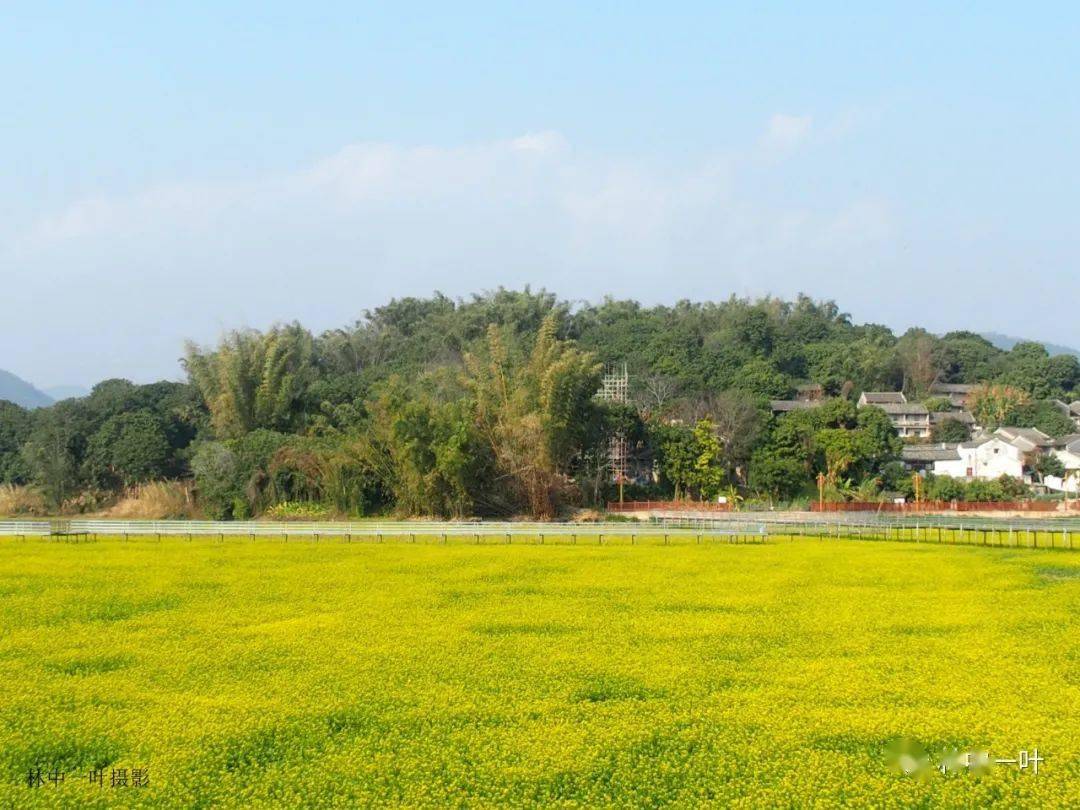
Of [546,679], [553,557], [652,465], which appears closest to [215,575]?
[553,557]

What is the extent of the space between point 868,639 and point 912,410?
2663 inches

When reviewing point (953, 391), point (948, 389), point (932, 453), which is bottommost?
point (932, 453)

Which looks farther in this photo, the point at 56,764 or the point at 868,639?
the point at 868,639

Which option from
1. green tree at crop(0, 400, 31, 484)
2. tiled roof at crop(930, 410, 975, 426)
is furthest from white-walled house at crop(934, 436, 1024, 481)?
green tree at crop(0, 400, 31, 484)

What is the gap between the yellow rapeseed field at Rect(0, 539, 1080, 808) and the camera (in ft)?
35.6

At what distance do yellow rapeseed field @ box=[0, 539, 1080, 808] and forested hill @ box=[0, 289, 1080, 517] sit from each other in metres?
25.8

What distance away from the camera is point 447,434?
50094mm

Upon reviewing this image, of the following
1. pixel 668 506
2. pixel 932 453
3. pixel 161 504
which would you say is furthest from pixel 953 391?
pixel 161 504

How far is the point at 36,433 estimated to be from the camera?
64062 millimetres

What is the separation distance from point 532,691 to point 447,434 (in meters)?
36.3

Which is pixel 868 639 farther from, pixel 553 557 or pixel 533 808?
pixel 553 557

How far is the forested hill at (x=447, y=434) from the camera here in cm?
5141

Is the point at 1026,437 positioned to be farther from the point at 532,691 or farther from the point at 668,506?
the point at 532,691

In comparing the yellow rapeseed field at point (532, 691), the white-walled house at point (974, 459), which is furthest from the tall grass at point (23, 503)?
the white-walled house at point (974, 459)
